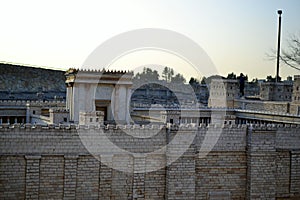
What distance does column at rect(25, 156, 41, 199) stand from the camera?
472 inches

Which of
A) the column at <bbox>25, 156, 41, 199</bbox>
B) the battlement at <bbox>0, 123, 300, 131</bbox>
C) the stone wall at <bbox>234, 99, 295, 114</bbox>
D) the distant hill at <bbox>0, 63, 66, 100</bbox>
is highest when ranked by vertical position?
the distant hill at <bbox>0, 63, 66, 100</bbox>

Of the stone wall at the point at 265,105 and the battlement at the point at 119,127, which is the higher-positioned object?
the stone wall at the point at 265,105

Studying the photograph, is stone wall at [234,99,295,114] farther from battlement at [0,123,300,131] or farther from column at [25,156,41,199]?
column at [25,156,41,199]

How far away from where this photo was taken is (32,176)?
12.1m

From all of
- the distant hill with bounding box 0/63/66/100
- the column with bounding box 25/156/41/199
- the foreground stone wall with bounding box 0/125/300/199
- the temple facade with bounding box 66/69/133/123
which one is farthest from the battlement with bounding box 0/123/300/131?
the distant hill with bounding box 0/63/66/100

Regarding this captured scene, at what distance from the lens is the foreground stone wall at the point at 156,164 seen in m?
12.0

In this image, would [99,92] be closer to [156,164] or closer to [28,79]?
[156,164]

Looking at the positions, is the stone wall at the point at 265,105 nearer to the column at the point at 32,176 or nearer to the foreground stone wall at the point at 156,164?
the foreground stone wall at the point at 156,164

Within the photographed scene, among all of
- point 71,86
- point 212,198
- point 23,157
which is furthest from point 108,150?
point 71,86

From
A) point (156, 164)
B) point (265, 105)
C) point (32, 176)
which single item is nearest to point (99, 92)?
point (156, 164)

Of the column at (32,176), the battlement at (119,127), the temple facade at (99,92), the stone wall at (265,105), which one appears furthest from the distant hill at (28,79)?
the column at (32,176)

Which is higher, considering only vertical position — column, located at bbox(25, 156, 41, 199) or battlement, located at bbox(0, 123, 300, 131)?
battlement, located at bbox(0, 123, 300, 131)

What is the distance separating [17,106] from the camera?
25109 millimetres

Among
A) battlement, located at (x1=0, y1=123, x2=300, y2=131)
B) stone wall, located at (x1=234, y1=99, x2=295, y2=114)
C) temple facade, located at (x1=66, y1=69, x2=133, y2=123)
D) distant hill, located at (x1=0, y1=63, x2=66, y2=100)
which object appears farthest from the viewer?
distant hill, located at (x1=0, y1=63, x2=66, y2=100)
